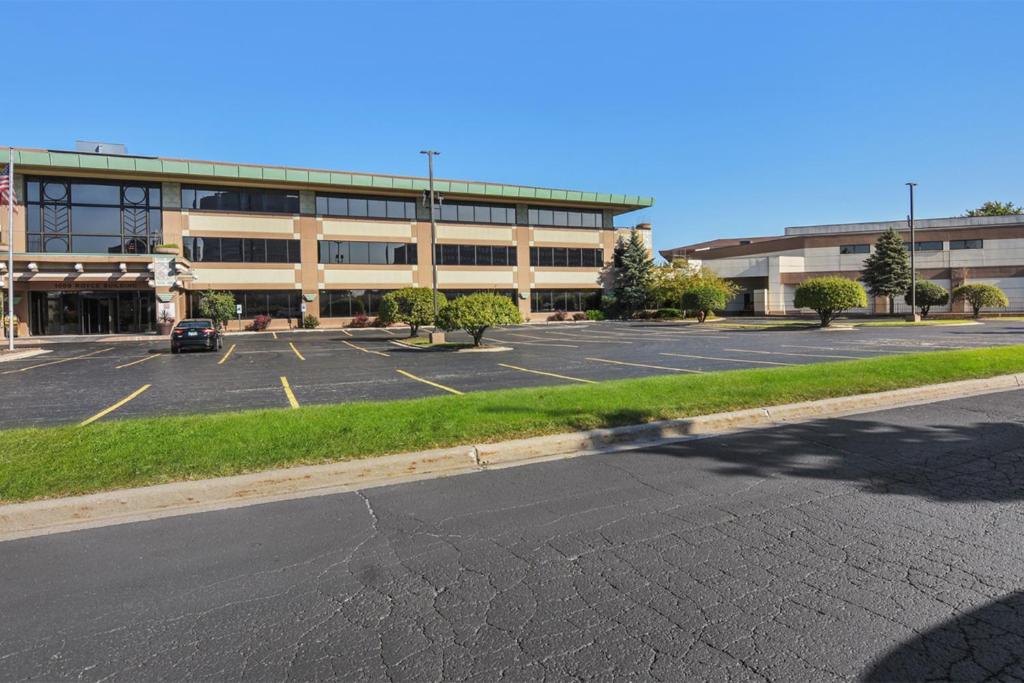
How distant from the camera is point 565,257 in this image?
174 ft

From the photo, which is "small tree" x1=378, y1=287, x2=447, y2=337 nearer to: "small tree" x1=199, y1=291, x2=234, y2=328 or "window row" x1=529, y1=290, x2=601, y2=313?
"small tree" x1=199, y1=291, x2=234, y2=328

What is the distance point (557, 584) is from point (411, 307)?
25475 millimetres

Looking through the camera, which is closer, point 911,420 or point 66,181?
point 911,420

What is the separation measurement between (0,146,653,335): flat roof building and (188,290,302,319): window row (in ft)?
0.31

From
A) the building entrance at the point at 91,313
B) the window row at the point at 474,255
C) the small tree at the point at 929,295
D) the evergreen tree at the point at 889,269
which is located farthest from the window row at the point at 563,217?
the building entrance at the point at 91,313

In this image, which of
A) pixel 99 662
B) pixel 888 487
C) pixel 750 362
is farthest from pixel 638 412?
pixel 750 362

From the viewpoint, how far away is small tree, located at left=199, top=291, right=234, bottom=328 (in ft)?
124

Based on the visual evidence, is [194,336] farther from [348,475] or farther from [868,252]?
[868,252]

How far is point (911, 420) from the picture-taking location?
27.1ft

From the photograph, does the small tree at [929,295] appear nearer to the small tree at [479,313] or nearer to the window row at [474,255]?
the window row at [474,255]

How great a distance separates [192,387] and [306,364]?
214 inches

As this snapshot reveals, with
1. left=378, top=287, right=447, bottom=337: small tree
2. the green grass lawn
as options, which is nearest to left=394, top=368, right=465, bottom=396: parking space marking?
the green grass lawn

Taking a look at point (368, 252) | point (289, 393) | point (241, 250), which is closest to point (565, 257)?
point (368, 252)

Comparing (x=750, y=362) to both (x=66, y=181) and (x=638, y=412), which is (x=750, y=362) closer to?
(x=638, y=412)
